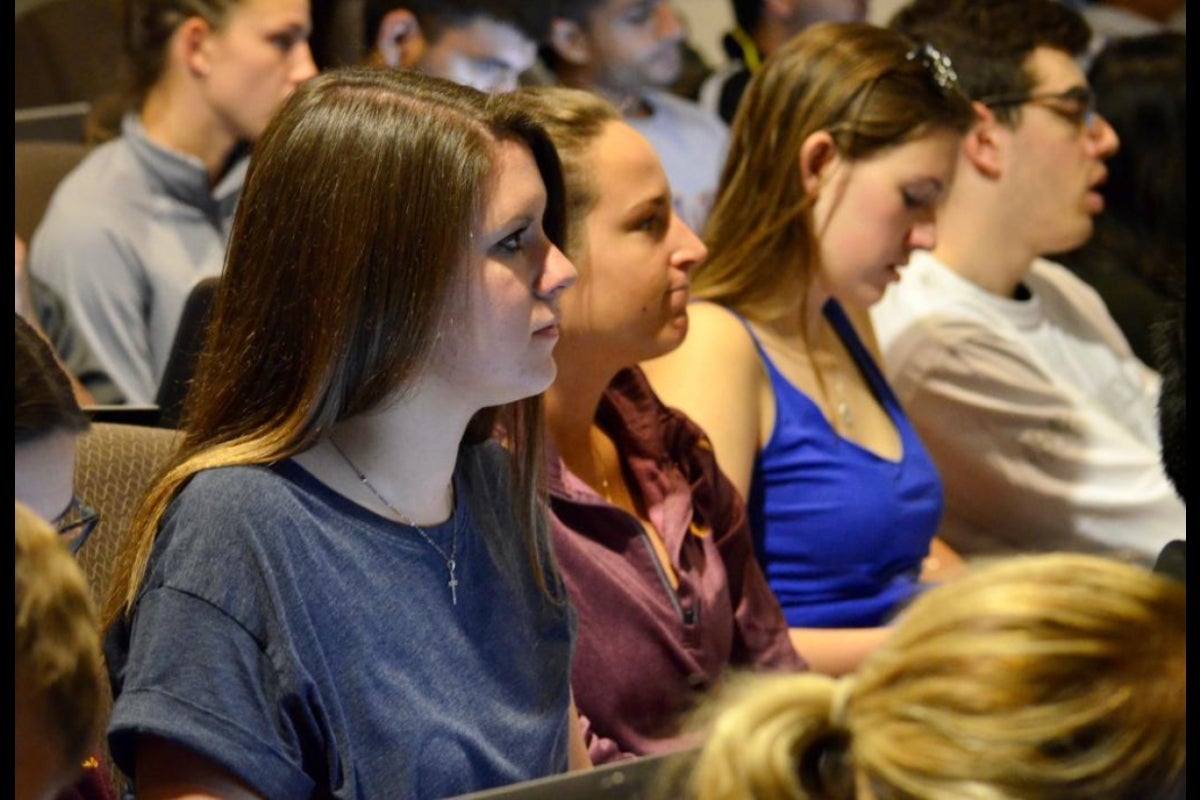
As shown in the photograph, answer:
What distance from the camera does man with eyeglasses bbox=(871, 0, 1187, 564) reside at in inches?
87.8

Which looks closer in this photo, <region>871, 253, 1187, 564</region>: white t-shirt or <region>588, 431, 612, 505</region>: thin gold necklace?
<region>588, 431, 612, 505</region>: thin gold necklace

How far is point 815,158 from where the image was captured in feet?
6.33

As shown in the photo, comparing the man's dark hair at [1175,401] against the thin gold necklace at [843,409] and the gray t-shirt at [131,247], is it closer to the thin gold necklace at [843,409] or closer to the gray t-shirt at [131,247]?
the thin gold necklace at [843,409]

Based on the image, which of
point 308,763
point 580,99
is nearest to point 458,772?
point 308,763

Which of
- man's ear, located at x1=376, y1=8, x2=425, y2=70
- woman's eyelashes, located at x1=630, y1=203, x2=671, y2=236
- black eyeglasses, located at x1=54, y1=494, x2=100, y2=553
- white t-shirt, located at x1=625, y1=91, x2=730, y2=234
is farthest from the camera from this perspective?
white t-shirt, located at x1=625, y1=91, x2=730, y2=234

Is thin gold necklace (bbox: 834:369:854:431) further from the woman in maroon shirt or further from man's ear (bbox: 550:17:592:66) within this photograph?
man's ear (bbox: 550:17:592:66)

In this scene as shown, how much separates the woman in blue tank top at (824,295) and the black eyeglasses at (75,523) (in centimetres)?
76

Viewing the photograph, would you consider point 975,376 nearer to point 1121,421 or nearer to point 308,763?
point 1121,421

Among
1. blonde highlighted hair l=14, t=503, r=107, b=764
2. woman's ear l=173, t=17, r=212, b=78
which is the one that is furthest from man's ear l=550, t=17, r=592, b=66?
blonde highlighted hair l=14, t=503, r=107, b=764

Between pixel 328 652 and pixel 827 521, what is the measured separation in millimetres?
825

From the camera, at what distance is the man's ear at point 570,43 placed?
9.70 ft

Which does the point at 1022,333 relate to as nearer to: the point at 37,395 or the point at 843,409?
the point at 843,409

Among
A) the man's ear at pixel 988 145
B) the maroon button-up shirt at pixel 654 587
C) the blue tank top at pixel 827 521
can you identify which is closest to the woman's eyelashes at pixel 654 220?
the maroon button-up shirt at pixel 654 587

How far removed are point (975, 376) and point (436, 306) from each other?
3.91 ft
